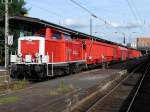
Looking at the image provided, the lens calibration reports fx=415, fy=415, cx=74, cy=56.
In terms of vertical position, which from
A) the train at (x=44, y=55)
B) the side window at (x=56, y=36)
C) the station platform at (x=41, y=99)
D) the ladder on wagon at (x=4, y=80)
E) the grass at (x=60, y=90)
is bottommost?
the station platform at (x=41, y=99)

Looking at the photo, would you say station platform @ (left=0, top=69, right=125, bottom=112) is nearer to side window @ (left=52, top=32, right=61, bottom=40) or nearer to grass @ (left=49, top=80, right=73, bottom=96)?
grass @ (left=49, top=80, right=73, bottom=96)

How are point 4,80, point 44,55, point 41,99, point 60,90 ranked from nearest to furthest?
point 41,99
point 60,90
point 4,80
point 44,55

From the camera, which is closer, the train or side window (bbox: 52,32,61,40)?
the train

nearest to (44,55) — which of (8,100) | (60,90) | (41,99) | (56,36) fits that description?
(56,36)

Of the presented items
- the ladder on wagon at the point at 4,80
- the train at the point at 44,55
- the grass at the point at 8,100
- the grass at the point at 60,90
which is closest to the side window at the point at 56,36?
the train at the point at 44,55

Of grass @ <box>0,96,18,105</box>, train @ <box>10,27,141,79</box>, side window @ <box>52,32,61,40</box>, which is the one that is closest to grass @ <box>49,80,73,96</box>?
grass @ <box>0,96,18,105</box>

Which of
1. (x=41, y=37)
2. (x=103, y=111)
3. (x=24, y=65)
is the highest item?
(x=41, y=37)

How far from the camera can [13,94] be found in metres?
18.9

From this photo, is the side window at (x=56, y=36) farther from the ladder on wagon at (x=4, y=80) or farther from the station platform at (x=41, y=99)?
the station platform at (x=41, y=99)

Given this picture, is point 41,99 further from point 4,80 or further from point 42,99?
point 4,80

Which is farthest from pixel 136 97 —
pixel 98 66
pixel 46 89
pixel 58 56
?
pixel 98 66

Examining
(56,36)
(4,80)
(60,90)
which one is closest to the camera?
(60,90)

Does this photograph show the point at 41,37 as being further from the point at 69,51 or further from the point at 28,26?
the point at 69,51

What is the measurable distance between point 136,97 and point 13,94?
750 centimetres
